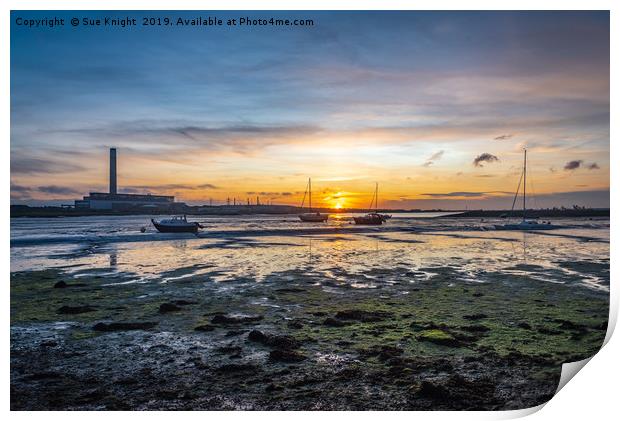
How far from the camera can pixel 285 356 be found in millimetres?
5750

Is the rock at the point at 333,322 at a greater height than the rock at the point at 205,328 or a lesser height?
greater

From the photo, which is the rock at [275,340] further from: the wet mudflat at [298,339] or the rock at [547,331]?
the rock at [547,331]

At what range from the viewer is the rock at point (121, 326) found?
7086 mm

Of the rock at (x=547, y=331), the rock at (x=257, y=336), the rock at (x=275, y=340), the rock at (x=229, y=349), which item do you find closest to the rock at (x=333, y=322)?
the rock at (x=275, y=340)

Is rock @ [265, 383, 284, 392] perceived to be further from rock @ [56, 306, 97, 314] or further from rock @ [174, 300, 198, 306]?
rock @ [56, 306, 97, 314]

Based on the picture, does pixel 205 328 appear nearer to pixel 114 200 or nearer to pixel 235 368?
pixel 235 368

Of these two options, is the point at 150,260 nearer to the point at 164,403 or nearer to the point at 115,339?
the point at 115,339

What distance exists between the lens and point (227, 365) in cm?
551

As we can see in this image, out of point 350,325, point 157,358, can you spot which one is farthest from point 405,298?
point 157,358

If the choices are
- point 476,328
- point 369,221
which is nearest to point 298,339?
point 476,328

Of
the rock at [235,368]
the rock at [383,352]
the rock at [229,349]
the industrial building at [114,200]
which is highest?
the industrial building at [114,200]

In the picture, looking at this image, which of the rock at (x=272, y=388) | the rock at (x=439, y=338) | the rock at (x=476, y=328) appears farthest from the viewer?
the rock at (x=476, y=328)

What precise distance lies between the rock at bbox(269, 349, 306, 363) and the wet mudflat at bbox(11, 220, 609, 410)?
0.01 m

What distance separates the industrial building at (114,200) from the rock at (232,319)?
92.6m
